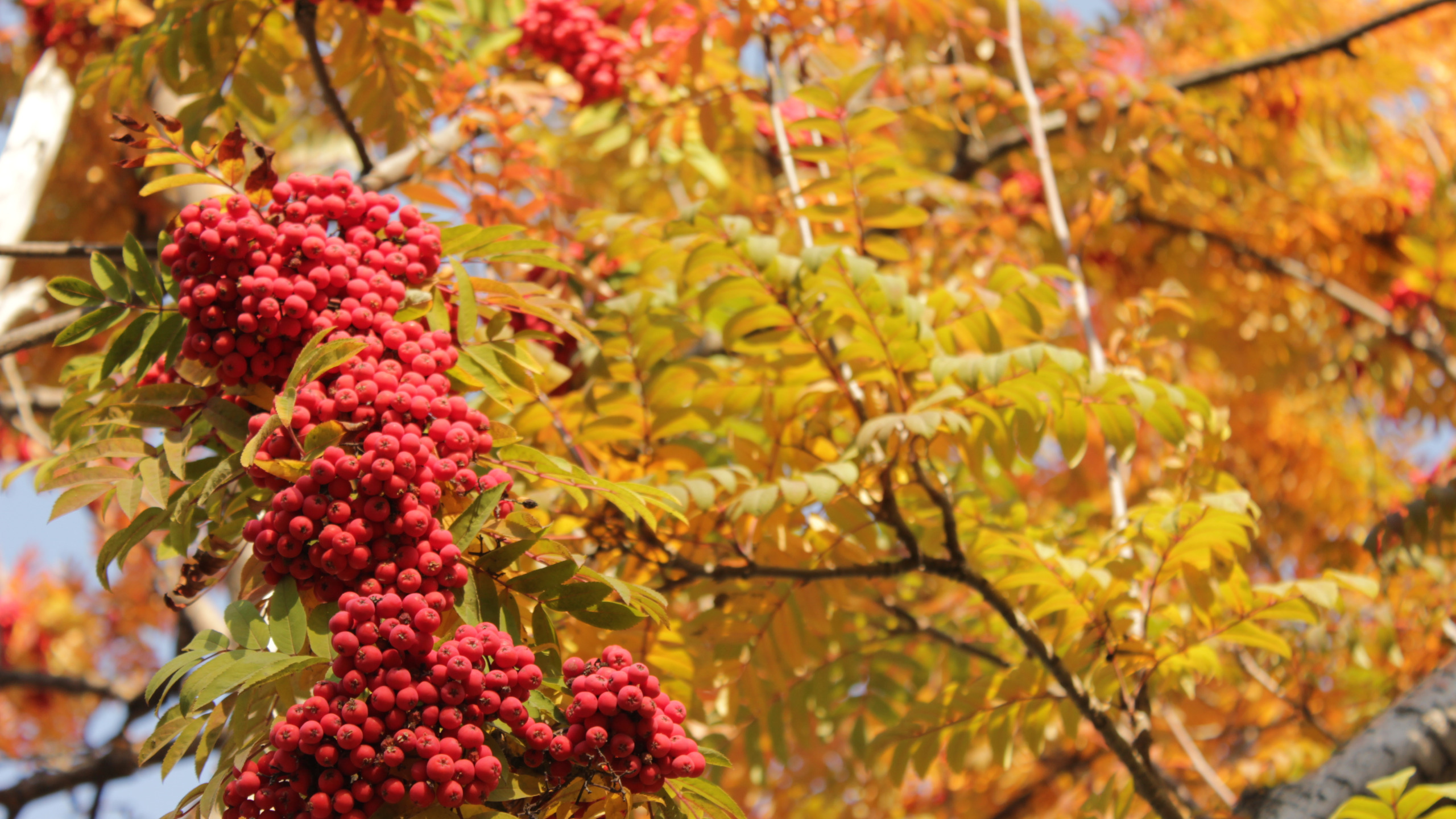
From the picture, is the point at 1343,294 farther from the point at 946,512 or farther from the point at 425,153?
the point at 425,153

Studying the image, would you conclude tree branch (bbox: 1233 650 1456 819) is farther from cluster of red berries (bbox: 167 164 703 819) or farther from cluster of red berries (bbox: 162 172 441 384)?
cluster of red berries (bbox: 162 172 441 384)

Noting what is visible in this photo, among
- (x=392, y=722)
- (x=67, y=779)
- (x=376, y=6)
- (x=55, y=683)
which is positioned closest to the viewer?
(x=392, y=722)

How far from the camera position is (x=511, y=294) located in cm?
169

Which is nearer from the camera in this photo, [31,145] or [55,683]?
[31,145]

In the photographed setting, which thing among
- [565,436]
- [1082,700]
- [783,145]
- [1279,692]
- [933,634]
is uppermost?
[783,145]

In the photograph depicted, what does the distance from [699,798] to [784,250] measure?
1.88 meters

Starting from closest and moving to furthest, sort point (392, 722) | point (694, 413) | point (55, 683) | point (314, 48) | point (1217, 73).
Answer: point (392, 722) → point (694, 413) → point (314, 48) → point (1217, 73) → point (55, 683)

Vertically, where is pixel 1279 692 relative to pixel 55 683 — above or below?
above

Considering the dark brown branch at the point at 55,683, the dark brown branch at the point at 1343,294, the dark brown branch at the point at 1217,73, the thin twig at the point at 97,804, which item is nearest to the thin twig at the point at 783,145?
the dark brown branch at the point at 1217,73

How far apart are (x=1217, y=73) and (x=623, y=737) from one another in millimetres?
4161

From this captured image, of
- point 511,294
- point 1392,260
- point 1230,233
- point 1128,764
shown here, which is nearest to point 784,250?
point 511,294

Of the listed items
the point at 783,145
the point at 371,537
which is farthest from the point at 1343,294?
the point at 371,537

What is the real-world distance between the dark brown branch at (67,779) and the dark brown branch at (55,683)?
0.44 metres

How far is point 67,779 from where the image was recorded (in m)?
3.98
